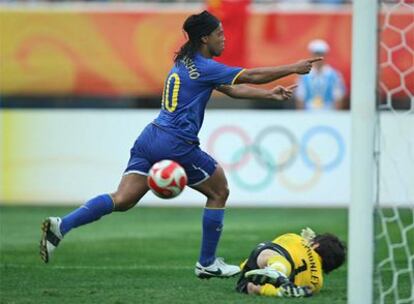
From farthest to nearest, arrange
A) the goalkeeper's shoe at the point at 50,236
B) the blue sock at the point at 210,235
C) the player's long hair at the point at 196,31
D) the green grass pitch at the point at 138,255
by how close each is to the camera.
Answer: the blue sock at the point at 210,235, the player's long hair at the point at 196,31, the goalkeeper's shoe at the point at 50,236, the green grass pitch at the point at 138,255

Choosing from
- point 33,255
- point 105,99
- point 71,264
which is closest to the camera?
point 71,264

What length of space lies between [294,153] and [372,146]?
10899 millimetres

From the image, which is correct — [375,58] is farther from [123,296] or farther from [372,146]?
[123,296]

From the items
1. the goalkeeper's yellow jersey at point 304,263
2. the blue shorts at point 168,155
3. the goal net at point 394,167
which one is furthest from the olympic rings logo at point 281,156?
the goalkeeper's yellow jersey at point 304,263

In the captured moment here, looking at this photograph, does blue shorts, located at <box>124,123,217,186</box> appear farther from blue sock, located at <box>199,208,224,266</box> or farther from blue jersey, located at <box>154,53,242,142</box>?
blue sock, located at <box>199,208,224,266</box>

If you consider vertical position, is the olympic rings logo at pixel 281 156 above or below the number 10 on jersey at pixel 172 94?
below

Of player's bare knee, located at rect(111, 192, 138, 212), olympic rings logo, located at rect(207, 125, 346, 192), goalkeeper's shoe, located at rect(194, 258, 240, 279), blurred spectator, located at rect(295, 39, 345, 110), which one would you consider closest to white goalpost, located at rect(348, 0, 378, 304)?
goalkeeper's shoe, located at rect(194, 258, 240, 279)

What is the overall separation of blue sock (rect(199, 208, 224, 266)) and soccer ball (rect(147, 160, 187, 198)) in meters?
0.81

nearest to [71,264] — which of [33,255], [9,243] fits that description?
[33,255]

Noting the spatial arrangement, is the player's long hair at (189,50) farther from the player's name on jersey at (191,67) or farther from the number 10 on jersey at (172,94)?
the number 10 on jersey at (172,94)

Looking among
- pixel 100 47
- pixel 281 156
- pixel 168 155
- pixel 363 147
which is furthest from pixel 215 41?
pixel 100 47

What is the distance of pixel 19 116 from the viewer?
Answer: 1777 centimetres

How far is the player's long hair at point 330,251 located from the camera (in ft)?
26.6

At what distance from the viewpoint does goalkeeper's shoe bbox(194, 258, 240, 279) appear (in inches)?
348
